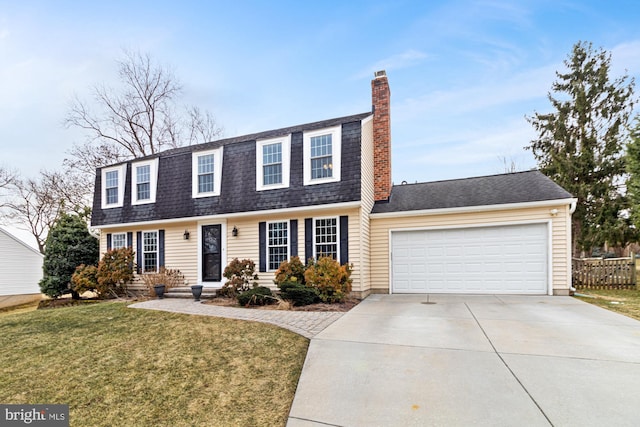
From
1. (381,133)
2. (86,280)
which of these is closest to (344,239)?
(381,133)

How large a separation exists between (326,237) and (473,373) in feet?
20.8

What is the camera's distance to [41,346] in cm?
513

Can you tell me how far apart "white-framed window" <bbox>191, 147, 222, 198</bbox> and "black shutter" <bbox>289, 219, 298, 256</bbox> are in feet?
10.1

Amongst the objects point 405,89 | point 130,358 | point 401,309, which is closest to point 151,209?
point 130,358

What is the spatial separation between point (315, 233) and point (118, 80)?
17693 millimetres

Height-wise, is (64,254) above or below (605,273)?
above

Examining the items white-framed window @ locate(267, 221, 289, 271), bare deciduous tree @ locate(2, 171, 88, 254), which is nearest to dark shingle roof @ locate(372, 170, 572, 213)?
white-framed window @ locate(267, 221, 289, 271)

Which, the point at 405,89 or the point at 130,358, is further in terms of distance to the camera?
the point at 405,89

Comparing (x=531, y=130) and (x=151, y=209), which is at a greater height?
(x=531, y=130)

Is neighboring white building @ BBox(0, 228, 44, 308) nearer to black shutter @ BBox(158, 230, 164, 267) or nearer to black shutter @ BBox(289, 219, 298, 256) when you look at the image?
black shutter @ BBox(158, 230, 164, 267)

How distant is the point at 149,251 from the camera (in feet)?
38.8

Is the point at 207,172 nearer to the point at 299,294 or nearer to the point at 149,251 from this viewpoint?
the point at 149,251

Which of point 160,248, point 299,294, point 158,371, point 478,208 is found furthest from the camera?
point 160,248

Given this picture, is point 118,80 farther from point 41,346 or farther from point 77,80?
point 41,346
